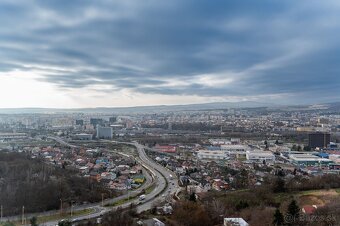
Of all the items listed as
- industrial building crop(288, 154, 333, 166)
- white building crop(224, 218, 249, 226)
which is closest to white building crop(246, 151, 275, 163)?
industrial building crop(288, 154, 333, 166)

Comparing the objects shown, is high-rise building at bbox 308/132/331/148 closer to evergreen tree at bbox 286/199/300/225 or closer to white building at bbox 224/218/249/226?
evergreen tree at bbox 286/199/300/225

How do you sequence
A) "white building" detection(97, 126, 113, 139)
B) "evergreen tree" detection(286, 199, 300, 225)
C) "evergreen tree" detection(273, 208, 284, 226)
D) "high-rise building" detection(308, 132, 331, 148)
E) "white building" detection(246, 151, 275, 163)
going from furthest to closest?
"white building" detection(97, 126, 113, 139) < "high-rise building" detection(308, 132, 331, 148) < "white building" detection(246, 151, 275, 163) < "evergreen tree" detection(286, 199, 300, 225) < "evergreen tree" detection(273, 208, 284, 226)

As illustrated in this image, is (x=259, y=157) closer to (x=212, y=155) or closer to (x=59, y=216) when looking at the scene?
(x=212, y=155)

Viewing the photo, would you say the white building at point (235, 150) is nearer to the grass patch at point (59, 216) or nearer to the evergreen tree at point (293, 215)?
the grass patch at point (59, 216)

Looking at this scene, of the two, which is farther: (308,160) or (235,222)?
(308,160)

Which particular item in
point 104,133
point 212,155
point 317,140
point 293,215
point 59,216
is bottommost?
point 59,216

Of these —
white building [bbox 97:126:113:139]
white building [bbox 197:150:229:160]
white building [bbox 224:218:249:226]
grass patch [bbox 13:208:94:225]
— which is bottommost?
grass patch [bbox 13:208:94:225]

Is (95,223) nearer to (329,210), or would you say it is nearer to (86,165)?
(329,210)

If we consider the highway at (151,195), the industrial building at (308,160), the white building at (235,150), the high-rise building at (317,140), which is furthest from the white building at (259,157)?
the high-rise building at (317,140)

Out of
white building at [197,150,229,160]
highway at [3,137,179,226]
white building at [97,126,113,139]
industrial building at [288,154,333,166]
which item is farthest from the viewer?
white building at [97,126,113,139]

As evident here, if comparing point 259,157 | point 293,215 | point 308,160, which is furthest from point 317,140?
point 293,215

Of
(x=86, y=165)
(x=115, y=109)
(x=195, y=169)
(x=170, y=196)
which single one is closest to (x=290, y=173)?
A: (x=195, y=169)
